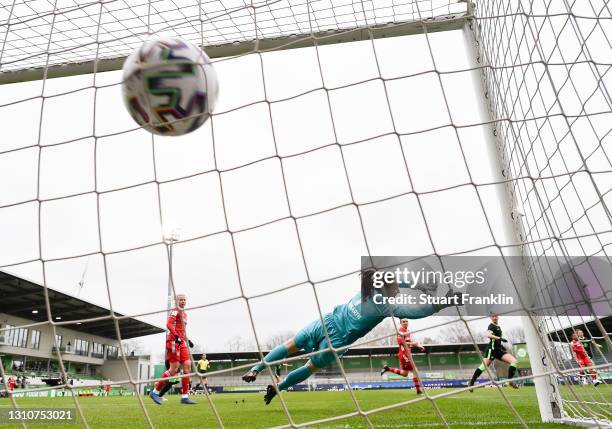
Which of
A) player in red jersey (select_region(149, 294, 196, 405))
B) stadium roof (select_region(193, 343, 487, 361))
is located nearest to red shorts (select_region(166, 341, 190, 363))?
player in red jersey (select_region(149, 294, 196, 405))

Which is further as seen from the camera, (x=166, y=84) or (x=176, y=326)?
(x=176, y=326)

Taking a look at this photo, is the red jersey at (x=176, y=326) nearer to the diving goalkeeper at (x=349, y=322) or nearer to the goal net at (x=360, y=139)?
the goal net at (x=360, y=139)

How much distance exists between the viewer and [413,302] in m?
3.53

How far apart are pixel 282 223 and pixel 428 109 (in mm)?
2284

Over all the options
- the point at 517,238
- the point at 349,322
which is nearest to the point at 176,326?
the point at 349,322

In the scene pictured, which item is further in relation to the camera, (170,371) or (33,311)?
(33,311)

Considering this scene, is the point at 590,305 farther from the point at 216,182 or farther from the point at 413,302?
the point at 216,182

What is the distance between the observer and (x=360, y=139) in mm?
2582

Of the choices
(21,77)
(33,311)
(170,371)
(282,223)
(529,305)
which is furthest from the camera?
(33,311)

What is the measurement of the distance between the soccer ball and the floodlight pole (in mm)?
1897

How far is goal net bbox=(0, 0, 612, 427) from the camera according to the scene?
8.26 ft

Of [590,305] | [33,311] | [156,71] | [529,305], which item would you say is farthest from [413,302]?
[33,311]

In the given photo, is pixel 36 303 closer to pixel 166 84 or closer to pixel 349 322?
pixel 349 322

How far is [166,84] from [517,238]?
231 centimetres
